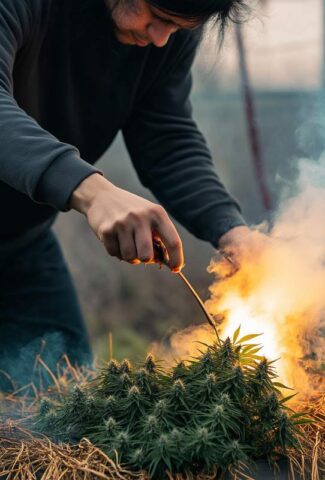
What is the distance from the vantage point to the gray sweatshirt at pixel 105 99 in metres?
2.20

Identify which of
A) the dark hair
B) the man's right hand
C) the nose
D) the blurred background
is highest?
the dark hair

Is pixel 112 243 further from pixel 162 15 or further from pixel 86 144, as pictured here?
pixel 86 144

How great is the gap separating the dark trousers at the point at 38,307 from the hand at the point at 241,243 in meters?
0.79

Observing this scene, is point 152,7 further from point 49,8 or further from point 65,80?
point 65,80

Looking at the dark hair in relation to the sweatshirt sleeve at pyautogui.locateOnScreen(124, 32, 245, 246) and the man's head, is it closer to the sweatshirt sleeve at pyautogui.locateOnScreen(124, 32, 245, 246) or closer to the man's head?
the man's head

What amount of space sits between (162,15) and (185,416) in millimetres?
1021

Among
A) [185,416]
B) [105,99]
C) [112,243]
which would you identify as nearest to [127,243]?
[112,243]

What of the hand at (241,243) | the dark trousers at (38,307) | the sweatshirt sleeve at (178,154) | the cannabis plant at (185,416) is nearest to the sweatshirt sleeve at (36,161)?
the cannabis plant at (185,416)

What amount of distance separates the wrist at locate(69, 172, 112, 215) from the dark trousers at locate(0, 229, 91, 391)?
1.15m

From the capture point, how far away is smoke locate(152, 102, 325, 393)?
6.75ft

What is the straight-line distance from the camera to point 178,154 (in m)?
2.67

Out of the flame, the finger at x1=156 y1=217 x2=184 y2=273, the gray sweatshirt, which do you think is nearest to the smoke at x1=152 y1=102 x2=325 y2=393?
the flame

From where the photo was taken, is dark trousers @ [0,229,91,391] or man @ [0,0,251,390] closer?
man @ [0,0,251,390]

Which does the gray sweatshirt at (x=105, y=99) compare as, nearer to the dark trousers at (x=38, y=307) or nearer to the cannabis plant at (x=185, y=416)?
the dark trousers at (x=38, y=307)
